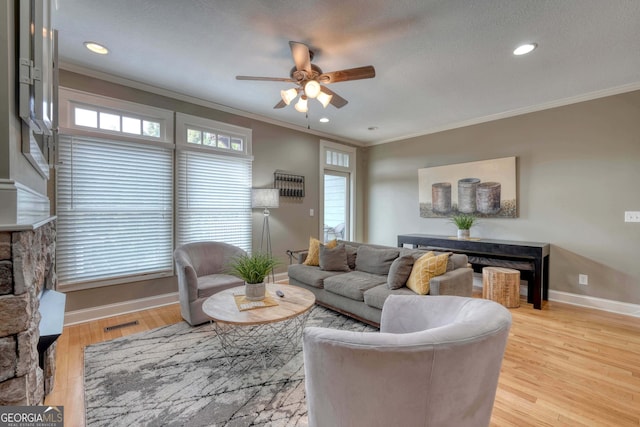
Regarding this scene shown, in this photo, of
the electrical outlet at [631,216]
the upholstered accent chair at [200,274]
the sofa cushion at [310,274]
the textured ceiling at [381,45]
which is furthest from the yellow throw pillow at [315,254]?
the electrical outlet at [631,216]

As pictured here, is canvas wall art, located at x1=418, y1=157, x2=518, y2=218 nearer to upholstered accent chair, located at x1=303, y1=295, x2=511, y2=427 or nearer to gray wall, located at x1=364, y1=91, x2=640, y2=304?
gray wall, located at x1=364, y1=91, x2=640, y2=304

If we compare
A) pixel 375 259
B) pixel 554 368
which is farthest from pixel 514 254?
pixel 375 259

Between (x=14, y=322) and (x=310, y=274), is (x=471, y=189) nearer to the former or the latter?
(x=310, y=274)

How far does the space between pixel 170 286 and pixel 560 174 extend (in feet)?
17.7

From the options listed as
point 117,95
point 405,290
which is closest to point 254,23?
point 117,95

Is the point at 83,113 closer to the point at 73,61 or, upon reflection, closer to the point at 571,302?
the point at 73,61

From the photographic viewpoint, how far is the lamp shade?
422 centimetres

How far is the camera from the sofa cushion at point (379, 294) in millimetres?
2668

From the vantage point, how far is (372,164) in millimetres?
6125

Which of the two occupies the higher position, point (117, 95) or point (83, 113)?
point (117, 95)

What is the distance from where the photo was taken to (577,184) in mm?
3654

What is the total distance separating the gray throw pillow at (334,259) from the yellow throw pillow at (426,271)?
1.00 m

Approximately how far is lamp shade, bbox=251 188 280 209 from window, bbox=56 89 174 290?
114 centimetres

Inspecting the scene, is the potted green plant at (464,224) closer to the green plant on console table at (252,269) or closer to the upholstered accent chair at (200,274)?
the green plant on console table at (252,269)
